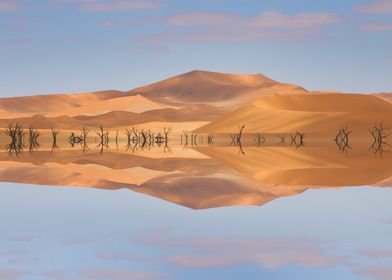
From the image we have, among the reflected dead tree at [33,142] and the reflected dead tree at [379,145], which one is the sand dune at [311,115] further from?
the reflected dead tree at [33,142]

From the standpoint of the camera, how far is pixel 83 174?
22266 millimetres

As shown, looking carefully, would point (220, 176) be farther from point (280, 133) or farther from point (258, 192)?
point (280, 133)

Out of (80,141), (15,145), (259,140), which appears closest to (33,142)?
(80,141)

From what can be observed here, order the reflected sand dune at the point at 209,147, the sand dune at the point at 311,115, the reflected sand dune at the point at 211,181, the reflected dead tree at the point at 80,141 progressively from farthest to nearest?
1. the sand dune at the point at 311,115
2. the reflected dead tree at the point at 80,141
3. the reflected sand dune at the point at 209,147
4. the reflected sand dune at the point at 211,181

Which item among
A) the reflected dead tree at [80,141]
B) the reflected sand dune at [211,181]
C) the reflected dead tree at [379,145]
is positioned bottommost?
the reflected dead tree at [80,141]

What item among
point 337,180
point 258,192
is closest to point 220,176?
point 337,180

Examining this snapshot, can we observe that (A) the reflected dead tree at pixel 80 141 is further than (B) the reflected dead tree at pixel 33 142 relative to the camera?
Yes

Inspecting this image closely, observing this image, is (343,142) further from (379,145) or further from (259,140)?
(379,145)

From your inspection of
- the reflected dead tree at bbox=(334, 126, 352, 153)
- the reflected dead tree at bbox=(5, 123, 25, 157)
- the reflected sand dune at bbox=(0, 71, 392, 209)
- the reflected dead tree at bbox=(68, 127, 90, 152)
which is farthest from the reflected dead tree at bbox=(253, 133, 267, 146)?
the reflected dead tree at bbox=(5, 123, 25, 157)

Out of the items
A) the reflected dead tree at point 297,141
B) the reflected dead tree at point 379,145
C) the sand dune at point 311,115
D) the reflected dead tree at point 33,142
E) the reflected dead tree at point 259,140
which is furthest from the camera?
the sand dune at point 311,115

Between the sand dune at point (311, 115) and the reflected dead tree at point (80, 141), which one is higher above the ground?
the sand dune at point (311, 115)

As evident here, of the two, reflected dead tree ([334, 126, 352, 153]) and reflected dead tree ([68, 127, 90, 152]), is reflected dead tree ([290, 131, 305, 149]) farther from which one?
reflected dead tree ([68, 127, 90, 152])

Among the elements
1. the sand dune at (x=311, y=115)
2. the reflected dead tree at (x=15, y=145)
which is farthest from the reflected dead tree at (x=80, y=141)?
the sand dune at (x=311, y=115)

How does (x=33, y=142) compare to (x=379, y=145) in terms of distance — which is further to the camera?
(x=33, y=142)
